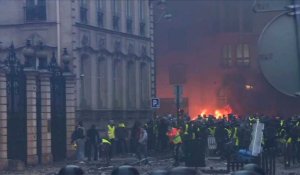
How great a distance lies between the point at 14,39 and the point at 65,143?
30.9 feet

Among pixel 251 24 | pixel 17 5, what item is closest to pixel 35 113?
pixel 17 5

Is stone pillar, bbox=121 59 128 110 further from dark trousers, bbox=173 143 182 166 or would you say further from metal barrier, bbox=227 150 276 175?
metal barrier, bbox=227 150 276 175

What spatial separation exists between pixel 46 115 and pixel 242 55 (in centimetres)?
3871

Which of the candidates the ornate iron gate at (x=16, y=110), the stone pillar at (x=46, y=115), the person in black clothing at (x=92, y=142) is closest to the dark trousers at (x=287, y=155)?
the person in black clothing at (x=92, y=142)

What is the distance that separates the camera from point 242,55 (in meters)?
60.5

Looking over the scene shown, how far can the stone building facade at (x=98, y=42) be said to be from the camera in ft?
106

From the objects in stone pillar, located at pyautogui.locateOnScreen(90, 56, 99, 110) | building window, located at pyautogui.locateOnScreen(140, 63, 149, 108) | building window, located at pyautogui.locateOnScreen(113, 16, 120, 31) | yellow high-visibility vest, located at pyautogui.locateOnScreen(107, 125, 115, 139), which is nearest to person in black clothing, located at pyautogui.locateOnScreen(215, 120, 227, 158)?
yellow high-visibility vest, located at pyautogui.locateOnScreen(107, 125, 115, 139)

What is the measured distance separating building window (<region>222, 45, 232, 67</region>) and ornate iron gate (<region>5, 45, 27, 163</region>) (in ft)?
130

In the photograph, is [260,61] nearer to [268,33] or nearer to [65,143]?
[268,33]

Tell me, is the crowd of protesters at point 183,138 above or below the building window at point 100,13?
below

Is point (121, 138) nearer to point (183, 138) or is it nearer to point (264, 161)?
point (183, 138)

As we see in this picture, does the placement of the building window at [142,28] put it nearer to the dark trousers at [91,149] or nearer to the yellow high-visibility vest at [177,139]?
the dark trousers at [91,149]

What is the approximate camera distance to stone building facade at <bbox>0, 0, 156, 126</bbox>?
32.2 meters

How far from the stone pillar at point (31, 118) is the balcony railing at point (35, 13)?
947 centimetres
